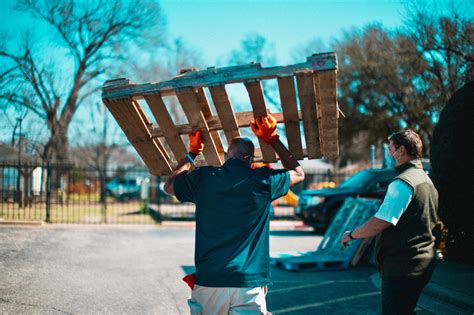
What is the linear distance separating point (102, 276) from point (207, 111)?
471 cm

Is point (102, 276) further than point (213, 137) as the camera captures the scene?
Yes

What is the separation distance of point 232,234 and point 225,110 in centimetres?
125

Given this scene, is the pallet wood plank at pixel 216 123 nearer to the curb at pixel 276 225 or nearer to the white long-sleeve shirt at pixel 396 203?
the white long-sleeve shirt at pixel 396 203

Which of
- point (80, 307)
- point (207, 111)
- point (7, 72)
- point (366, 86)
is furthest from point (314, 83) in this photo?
point (366, 86)

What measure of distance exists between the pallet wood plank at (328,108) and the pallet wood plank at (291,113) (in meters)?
0.22

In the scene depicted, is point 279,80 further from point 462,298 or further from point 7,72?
point 7,72

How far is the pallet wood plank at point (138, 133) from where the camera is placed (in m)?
4.15

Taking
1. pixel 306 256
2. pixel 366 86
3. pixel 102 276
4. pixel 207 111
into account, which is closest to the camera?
pixel 207 111

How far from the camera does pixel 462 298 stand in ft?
21.3

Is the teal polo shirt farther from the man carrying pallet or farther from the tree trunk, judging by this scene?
the tree trunk

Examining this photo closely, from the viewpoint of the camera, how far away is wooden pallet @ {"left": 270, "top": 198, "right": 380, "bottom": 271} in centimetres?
941

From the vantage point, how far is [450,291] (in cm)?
690

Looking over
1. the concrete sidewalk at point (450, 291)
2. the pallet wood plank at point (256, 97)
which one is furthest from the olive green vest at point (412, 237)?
the concrete sidewalk at point (450, 291)

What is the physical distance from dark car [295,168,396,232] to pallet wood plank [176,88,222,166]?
10.3m
